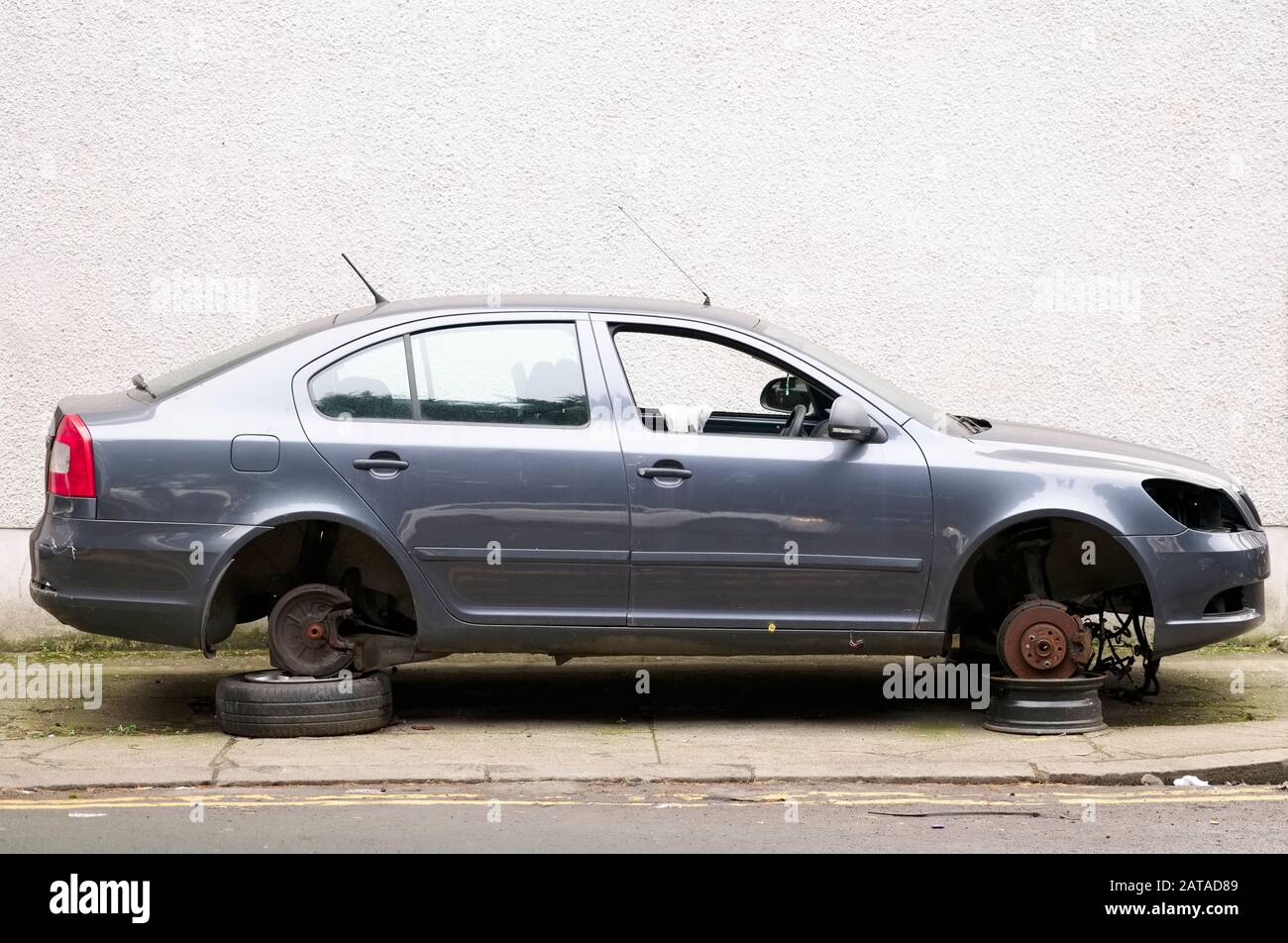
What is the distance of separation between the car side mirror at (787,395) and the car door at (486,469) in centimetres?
95

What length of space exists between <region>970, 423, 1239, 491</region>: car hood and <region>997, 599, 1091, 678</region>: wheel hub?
0.62 meters

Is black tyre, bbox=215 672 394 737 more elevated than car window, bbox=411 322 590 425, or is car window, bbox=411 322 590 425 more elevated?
car window, bbox=411 322 590 425

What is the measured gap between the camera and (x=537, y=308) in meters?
7.00

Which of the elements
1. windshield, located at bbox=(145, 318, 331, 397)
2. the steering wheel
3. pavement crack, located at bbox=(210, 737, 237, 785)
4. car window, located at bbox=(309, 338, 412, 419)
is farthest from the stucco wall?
pavement crack, located at bbox=(210, 737, 237, 785)

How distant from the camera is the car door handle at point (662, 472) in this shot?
668 centimetres

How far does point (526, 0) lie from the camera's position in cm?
916

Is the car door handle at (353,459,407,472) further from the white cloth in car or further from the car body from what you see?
the white cloth in car

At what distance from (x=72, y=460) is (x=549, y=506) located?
1956mm

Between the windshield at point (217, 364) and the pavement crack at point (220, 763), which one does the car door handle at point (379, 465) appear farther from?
the pavement crack at point (220, 763)

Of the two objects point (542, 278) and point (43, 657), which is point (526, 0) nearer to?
point (542, 278)

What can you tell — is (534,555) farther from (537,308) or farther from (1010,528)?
(1010,528)

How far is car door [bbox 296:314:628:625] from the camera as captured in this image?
6.66 m

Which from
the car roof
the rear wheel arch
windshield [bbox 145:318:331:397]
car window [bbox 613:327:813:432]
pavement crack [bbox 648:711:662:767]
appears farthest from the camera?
car window [bbox 613:327:813:432]

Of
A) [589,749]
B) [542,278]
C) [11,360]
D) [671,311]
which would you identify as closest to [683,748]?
[589,749]
